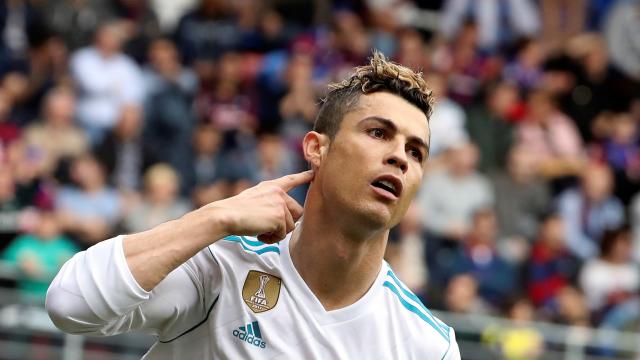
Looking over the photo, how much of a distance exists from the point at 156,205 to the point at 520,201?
3.88 meters

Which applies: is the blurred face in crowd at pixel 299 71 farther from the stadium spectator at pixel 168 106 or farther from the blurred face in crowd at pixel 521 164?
the blurred face in crowd at pixel 521 164

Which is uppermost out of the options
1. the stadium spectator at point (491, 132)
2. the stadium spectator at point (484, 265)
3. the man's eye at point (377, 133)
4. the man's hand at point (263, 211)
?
the stadium spectator at point (491, 132)

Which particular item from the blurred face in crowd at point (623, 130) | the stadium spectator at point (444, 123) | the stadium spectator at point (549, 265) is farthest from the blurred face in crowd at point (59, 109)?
the blurred face in crowd at point (623, 130)

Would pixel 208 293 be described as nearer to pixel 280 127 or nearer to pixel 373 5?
pixel 280 127

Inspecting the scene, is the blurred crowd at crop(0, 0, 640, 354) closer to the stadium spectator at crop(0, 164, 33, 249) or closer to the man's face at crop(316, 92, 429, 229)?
the stadium spectator at crop(0, 164, 33, 249)

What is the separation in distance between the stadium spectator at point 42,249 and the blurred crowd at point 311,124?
16 millimetres

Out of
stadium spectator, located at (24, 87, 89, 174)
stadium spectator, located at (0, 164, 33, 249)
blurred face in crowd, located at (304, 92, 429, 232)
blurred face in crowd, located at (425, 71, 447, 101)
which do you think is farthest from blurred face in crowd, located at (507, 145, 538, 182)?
blurred face in crowd, located at (304, 92, 429, 232)

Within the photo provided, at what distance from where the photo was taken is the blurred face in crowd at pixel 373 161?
4.16m

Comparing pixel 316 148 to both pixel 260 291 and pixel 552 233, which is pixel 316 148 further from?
pixel 552 233

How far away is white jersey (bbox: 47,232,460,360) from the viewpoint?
413 cm

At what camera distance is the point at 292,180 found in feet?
14.1

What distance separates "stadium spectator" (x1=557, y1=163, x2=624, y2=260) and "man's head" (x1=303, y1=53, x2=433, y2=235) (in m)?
8.17

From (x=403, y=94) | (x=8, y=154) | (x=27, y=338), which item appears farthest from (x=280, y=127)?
(x=403, y=94)

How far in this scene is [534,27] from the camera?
49.1 ft
